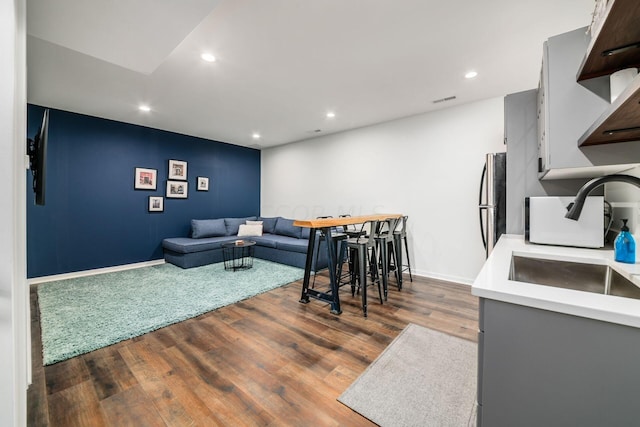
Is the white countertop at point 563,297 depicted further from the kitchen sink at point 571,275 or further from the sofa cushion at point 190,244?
the sofa cushion at point 190,244

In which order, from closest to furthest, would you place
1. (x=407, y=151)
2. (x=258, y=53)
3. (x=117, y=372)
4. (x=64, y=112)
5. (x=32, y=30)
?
(x=32, y=30)
(x=117, y=372)
(x=258, y=53)
(x=64, y=112)
(x=407, y=151)

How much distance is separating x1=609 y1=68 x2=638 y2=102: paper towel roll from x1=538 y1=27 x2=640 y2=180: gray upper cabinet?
20 cm

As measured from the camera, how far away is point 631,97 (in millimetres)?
762

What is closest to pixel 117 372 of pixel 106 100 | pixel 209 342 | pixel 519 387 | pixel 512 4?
pixel 209 342

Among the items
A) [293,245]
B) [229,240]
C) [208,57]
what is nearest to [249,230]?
[229,240]

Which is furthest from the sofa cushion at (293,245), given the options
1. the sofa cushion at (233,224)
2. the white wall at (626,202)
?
the white wall at (626,202)

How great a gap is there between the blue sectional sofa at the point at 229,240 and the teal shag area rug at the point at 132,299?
20 cm

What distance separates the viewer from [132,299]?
3.16 metres

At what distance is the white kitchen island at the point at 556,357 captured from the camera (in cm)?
64

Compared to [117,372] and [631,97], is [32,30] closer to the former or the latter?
[117,372]

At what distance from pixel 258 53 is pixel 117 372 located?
9.72ft

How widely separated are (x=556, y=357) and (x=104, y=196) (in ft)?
19.1

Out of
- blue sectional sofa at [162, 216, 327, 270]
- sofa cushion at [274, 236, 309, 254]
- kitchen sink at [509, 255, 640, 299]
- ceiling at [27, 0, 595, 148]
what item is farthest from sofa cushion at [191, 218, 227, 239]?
kitchen sink at [509, 255, 640, 299]

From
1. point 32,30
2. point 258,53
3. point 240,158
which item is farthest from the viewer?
point 240,158
